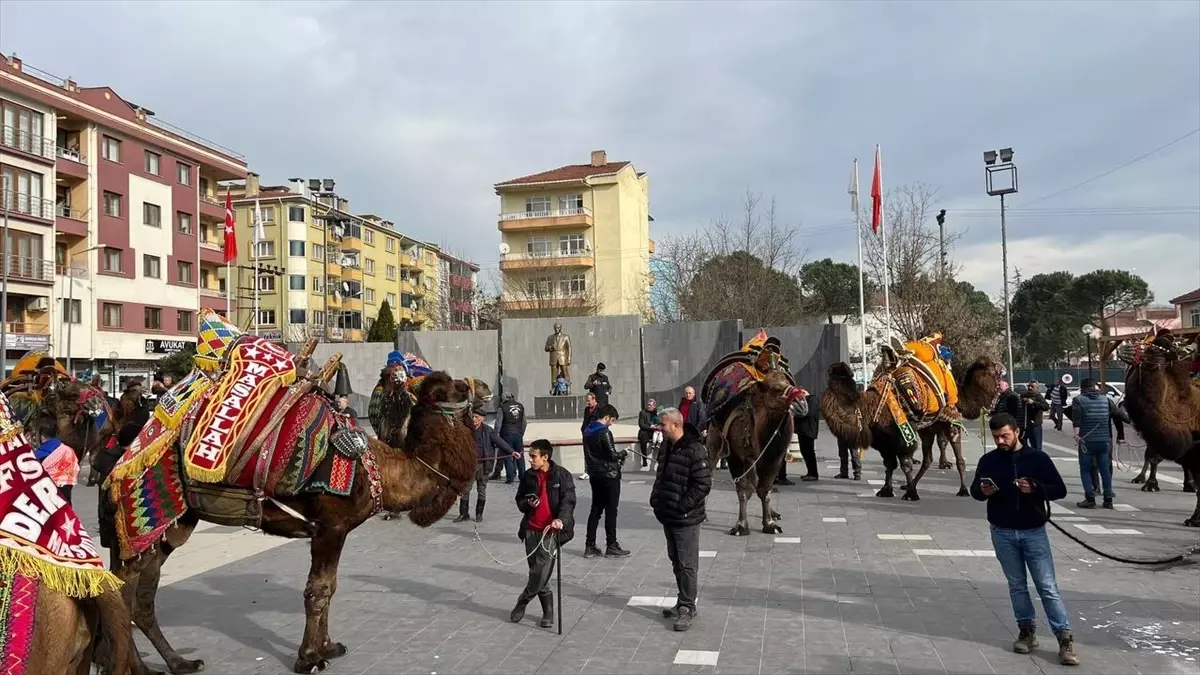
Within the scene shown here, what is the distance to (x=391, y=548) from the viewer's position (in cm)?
978

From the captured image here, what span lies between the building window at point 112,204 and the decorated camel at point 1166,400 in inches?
1620

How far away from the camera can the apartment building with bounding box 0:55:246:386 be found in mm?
33688

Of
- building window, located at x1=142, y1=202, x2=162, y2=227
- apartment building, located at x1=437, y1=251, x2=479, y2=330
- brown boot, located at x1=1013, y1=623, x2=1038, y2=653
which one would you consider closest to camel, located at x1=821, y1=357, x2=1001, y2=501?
brown boot, located at x1=1013, y1=623, x2=1038, y2=653

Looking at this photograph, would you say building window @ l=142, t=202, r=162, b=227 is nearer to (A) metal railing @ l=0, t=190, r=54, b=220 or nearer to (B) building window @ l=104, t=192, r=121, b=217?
(B) building window @ l=104, t=192, r=121, b=217

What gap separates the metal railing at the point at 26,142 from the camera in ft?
107

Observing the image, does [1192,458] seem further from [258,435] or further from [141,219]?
[141,219]

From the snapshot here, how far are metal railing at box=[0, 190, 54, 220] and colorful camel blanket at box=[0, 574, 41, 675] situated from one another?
37.0 m

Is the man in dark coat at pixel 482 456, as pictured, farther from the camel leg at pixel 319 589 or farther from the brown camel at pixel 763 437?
the camel leg at pixel 319 589

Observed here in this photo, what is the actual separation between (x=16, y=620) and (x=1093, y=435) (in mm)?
12034

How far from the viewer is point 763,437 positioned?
33.3ft

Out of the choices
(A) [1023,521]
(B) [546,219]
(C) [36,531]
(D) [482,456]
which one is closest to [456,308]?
(B) [546,219]

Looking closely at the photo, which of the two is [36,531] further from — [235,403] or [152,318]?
[152,318]

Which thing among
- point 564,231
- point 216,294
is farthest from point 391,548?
point 564,231

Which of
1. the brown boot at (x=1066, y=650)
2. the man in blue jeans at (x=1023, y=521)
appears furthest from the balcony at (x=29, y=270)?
the brown boot at (x=1066, y=650)
